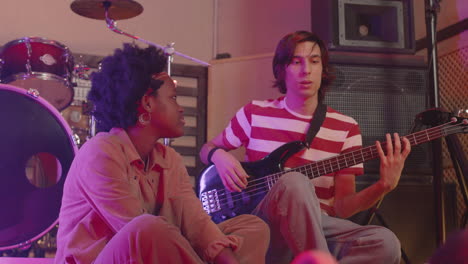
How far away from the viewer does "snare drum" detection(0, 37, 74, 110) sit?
136 inches

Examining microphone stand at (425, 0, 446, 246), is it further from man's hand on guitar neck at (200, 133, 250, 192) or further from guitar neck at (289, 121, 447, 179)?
man's hand on guitar neck at (200, 133, 250, 192)

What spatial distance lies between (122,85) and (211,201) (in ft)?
2.56

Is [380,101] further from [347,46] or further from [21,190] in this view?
[21,190]

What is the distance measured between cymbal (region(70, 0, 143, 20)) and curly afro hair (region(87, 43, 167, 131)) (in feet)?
6.03

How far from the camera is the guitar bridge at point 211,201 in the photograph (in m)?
2.49

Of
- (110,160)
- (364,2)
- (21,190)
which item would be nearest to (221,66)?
(364,2)

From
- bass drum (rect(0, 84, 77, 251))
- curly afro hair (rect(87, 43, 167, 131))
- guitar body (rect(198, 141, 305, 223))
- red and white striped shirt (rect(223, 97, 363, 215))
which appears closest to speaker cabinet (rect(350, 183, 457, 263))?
red and white striped shirt (rect(223, 97, 363, 215))

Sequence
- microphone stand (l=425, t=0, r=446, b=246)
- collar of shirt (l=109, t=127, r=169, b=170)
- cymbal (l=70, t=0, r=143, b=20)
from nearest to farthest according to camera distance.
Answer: collar of shirt (l=109, t=127, r=169, b=170) → microphone stand (l=425, t=0, r=446, b=246) → cymbal (l=70, t=0, r=143, b=20)

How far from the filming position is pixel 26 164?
119 inches

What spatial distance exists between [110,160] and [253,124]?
1.08 metres

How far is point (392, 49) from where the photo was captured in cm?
307

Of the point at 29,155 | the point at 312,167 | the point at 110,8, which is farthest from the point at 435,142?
the point at 110,8

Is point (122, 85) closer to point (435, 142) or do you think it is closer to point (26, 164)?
point (26, 164)

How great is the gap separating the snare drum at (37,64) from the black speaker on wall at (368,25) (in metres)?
1.65
